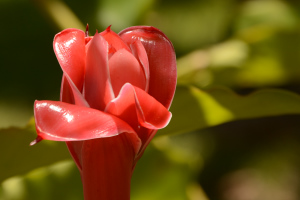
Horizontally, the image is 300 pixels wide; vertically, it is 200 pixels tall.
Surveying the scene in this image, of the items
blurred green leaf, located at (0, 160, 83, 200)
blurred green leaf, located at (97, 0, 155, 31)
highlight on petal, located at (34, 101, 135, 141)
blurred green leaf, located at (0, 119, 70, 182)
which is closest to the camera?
highlight on petal, located at (34, 101, 135, 141)

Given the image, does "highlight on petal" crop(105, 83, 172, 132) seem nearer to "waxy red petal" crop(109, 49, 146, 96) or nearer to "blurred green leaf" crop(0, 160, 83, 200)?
"waxy red petal" crop(109, 49, 146, 96)

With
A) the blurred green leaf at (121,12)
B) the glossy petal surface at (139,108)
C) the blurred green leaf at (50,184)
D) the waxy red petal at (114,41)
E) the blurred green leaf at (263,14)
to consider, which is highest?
the waxy red petal at (114,41)

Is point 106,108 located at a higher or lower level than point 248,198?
higher

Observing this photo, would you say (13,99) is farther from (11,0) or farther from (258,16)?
(258,16)

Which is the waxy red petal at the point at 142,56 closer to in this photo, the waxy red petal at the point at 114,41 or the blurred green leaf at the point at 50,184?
the waxy red petal at the point at 114,41

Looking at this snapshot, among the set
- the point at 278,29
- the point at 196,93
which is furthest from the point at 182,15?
the point at 196,93

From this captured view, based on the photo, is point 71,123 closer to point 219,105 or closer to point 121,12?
point 219,105

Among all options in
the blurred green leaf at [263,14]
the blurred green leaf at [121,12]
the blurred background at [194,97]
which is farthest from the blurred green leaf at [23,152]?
the blurred green leaf at [263,14]

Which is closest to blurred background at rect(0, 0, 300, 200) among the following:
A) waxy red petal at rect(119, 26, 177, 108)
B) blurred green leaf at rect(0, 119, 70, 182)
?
blurred green leaf at rect(0, 119, 70, 182)
